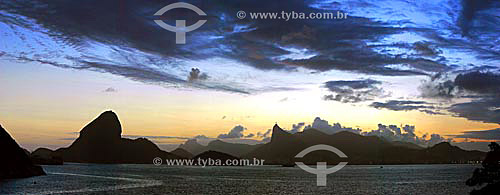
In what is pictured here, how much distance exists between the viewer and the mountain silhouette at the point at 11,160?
124956mm

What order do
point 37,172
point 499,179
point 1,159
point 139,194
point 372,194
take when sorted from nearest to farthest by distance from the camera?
point 499,179 → point 139,194 → point 372,194 → point 1,159 → point 37,172

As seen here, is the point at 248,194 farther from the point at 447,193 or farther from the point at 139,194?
the point at 447,193

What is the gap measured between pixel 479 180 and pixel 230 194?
224 feet

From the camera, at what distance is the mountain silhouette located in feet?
410

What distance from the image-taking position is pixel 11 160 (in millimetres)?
130500

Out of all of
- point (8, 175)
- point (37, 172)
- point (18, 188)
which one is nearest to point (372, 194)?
point (18, 188)

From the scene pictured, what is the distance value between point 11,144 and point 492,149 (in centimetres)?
13187

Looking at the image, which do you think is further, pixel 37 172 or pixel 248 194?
pixel 37 172

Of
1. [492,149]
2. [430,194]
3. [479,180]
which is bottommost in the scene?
[430,194]

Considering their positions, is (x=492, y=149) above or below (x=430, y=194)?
above

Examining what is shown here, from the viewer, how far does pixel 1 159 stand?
4941 inches

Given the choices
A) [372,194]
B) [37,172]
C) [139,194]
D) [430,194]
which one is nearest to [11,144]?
[37,172]

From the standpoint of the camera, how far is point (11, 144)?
421 feet

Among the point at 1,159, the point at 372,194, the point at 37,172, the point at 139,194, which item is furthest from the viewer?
the point at 37,172
